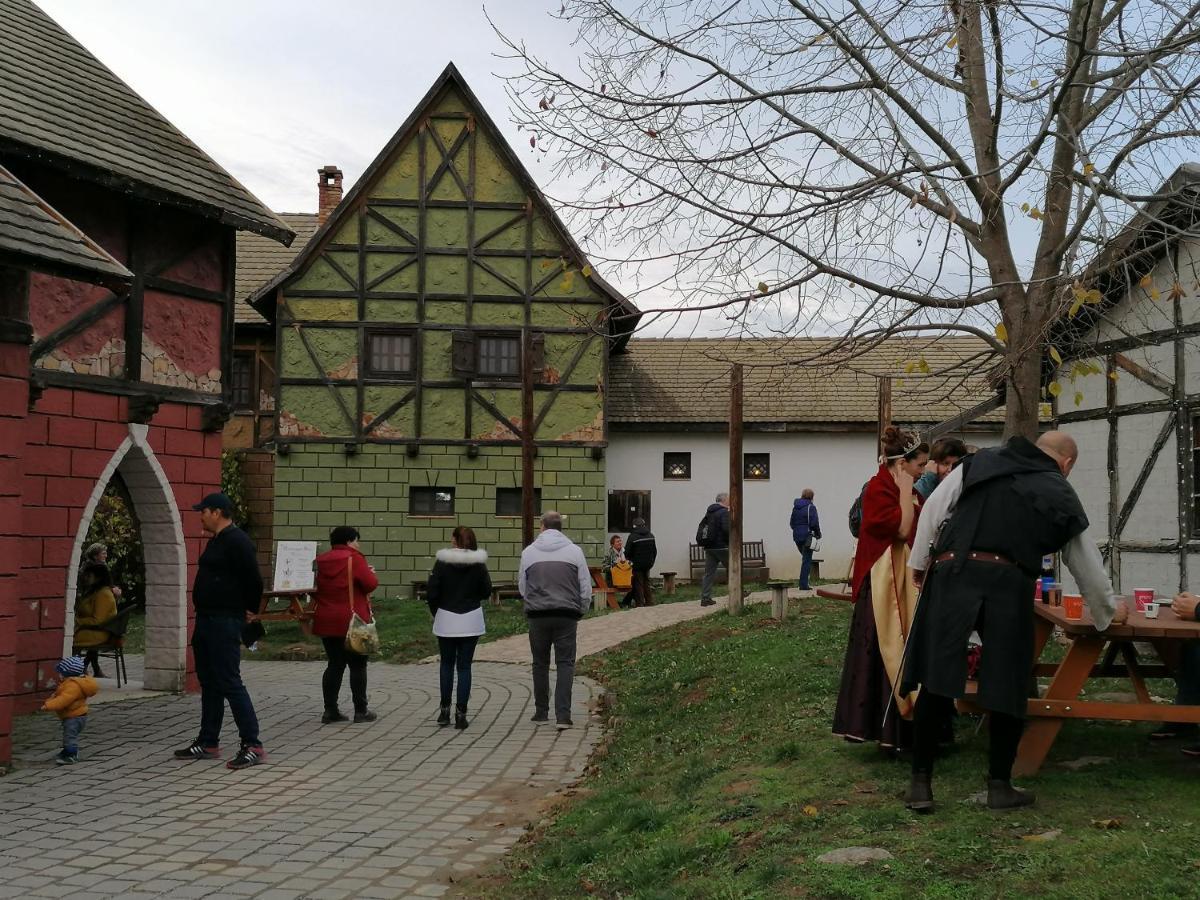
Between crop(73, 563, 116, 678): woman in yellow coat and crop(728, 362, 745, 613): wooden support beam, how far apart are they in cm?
795

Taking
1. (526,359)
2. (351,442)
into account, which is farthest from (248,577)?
(351,442)

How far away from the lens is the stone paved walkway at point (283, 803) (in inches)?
252

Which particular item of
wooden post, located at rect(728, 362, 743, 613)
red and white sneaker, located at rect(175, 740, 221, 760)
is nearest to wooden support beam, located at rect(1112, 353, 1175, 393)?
wooden post, located at rect(728, 362, 743, 613)

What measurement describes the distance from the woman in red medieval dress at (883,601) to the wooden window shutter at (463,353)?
19482 millimetres

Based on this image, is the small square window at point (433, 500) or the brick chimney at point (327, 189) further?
the brick chimney at point (327, 189)

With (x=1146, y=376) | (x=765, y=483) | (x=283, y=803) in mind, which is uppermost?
(x=1146, y=376)

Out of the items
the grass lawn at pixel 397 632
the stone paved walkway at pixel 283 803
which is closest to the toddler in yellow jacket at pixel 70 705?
the stone paved walkway at pixel 283 803

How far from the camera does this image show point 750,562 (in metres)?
28.5

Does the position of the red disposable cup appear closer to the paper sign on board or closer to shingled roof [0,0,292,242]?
shingled roof [0,0,292,242]

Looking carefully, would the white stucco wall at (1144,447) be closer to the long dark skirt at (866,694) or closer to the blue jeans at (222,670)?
the long dark skirt at (866,694)

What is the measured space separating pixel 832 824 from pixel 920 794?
462 mm

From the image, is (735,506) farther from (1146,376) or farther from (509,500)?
(509,500)

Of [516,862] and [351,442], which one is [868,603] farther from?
[351,442]

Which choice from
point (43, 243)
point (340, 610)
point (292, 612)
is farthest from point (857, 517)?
point (292, 612)
